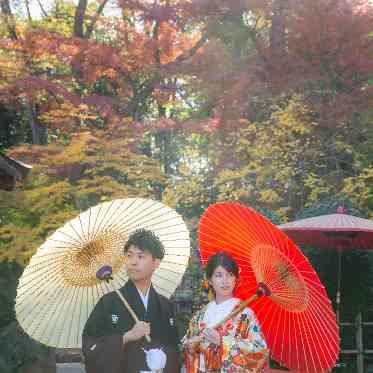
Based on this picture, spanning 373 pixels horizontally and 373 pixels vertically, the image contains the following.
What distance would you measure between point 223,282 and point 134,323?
0.53 m

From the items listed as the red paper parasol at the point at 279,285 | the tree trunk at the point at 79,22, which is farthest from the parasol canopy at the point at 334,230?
the tree trunk at the point at 79,22

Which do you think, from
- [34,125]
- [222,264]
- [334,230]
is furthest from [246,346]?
[34,125]

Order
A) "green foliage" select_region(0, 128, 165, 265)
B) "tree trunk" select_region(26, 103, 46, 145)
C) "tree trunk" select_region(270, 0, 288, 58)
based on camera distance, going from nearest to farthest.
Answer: "green foliage" select_region(0, 128, 165, 265), "tree trunk" select_region(270, 0, 288, 58), "tree trunk" select_region(26, 103, 46, 145)

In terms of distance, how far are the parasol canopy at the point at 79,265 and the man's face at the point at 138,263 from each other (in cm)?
13

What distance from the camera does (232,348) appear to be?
3.23 metres

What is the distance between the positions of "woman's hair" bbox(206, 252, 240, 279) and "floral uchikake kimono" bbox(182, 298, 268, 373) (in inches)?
6.9

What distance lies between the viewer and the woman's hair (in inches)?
132

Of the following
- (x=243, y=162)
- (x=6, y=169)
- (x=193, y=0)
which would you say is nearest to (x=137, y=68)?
(x=193, y=0)

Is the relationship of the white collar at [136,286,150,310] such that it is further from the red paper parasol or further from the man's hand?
the red paper parasol

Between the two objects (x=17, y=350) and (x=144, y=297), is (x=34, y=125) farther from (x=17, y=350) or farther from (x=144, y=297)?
(x=144, y=297)

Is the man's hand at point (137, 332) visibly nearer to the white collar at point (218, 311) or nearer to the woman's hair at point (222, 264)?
the white collar at point (218, 311)

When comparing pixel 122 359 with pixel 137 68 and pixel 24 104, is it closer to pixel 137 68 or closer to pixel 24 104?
pixel 137 68

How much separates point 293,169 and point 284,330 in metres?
5.64

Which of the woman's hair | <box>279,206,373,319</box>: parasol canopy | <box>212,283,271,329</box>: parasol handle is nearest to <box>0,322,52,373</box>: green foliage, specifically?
<box>279,206,373,319</box>: parasol canopy
